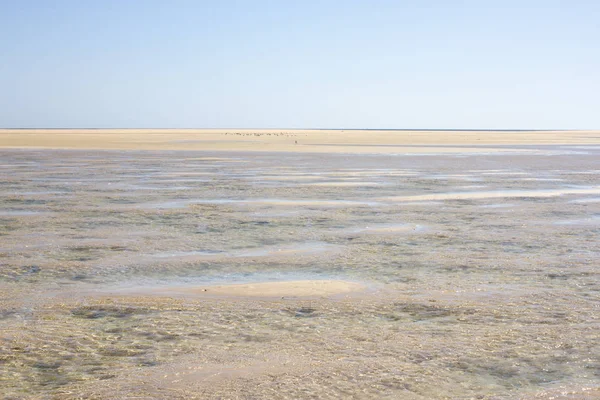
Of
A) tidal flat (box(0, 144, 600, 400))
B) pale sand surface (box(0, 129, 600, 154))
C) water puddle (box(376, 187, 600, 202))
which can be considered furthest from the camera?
pale sand surface (box(0, 129, 600, 154))

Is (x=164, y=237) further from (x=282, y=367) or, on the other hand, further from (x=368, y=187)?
(x=368, y=187)

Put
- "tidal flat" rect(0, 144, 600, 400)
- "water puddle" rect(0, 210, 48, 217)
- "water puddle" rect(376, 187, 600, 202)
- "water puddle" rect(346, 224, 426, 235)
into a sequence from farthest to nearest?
"water puddle" rect(376, 187, 600, 202), "water puddle" rect(0, 210, 48, 217), "water puddle" rect(346, 224, 426, 235), "tidal flat" rect(0, 144, 600, 400)

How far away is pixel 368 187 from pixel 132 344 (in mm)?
13922

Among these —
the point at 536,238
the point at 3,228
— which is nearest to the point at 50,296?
the point at 3,228

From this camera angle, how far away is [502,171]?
2616cm

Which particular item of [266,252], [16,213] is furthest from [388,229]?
[16,213]

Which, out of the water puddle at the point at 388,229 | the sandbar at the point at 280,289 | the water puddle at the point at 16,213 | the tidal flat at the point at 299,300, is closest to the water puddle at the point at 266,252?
the tidal flat at the point at 299,300

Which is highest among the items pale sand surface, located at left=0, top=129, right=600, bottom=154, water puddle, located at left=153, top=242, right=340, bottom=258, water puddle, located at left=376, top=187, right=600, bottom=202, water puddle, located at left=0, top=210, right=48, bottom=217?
water puddle, located at left=0, top=210, right=48, bottom=217

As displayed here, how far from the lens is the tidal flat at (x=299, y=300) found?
4.91 meters

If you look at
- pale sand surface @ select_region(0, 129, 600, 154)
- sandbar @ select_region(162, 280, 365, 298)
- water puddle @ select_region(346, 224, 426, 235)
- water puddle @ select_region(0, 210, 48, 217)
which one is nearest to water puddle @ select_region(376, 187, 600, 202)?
water puddle @ select_region(346, 224, 426, 235)

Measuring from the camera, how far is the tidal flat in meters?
4.91

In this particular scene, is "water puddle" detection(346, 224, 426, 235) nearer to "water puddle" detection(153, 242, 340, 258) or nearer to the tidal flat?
the tidal flat

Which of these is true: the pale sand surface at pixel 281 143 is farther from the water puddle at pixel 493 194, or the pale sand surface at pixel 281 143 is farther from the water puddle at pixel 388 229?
the water puddle at pixel 388 229

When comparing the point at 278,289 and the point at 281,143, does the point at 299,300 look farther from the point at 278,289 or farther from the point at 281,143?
the point at 281,143
